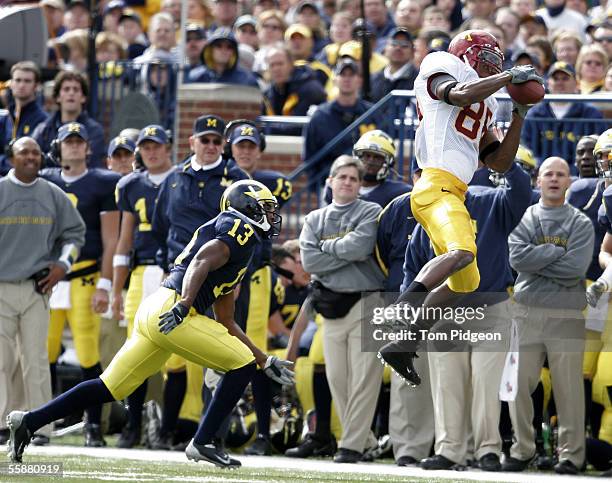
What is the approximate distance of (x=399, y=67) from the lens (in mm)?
14922

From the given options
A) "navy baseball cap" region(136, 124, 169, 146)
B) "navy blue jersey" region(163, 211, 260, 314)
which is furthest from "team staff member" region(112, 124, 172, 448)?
"navy blue jersey" region(163, 211, 260, 314)

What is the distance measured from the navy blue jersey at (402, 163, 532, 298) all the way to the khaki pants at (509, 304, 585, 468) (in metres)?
0.46

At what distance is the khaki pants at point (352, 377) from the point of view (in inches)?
445

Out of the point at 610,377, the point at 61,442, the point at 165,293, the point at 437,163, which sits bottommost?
the point at 61,442

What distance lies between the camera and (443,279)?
9.07 meters

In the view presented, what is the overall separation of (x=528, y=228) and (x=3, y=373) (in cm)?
407

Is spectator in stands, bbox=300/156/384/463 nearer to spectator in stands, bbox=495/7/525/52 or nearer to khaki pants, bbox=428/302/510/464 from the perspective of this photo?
khaki pants, bbox=428/302/510/464

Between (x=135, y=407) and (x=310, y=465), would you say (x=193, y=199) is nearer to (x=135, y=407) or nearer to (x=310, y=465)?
(x=135, y=407)

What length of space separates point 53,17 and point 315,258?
858 cm

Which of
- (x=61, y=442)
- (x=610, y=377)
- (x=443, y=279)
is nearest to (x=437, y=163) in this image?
(x=443, y=279)

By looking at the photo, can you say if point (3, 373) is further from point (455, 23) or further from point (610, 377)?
point (455, 23)

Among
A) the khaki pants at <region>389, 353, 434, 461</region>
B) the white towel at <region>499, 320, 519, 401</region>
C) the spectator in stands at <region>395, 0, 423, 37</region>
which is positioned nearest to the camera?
the white towel at <region>499, 320, 519, 401</region>

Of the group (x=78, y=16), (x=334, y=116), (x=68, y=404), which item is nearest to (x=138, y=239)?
(x=334, y=116)

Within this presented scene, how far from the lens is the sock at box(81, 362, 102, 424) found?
12.3 m
